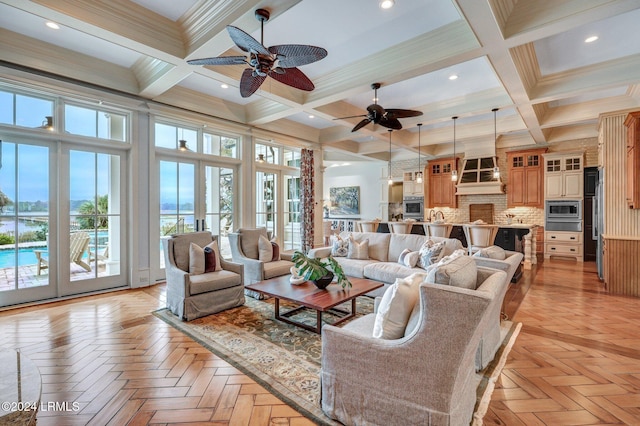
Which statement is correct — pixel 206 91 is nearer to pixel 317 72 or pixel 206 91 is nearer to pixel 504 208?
pixel 317 72

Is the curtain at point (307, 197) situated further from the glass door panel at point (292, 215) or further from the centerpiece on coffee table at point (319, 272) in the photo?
the centerpiece on coffee table at point (319, 272)

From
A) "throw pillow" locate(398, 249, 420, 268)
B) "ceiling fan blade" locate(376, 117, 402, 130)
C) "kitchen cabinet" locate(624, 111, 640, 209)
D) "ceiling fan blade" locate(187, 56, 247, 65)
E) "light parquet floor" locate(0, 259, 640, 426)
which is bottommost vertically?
"light parquet floor" locate(0, 259, 640, 426)

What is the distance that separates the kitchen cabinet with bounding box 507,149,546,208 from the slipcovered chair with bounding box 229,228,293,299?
631cm

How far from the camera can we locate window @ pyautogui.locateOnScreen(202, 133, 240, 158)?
5.50 metres

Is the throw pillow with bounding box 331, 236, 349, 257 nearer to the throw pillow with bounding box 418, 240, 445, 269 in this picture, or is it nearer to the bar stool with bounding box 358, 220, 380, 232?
the throw pillow with bounding box 418, 240, 445, 269

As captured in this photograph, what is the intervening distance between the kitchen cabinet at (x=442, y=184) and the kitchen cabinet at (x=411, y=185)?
31 cm

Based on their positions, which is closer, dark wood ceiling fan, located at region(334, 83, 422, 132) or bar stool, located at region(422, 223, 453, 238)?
dark wood ceiling fan, located at region(334, 83, 422, 132)

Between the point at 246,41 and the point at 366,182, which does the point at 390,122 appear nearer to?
the point at 246,41

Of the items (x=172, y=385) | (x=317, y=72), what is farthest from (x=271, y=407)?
(x=317, y=72)

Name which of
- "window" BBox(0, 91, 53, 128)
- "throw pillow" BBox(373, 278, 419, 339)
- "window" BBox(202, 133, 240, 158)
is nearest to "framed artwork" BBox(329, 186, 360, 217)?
"window" BBox(202, 133, 240, 158)

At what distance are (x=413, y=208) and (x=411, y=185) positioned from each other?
721mm

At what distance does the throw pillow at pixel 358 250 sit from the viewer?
4.57 m

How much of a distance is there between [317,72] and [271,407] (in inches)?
156

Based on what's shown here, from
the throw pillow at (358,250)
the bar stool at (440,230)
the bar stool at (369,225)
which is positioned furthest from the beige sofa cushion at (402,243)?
the bar stool at (369,225)
